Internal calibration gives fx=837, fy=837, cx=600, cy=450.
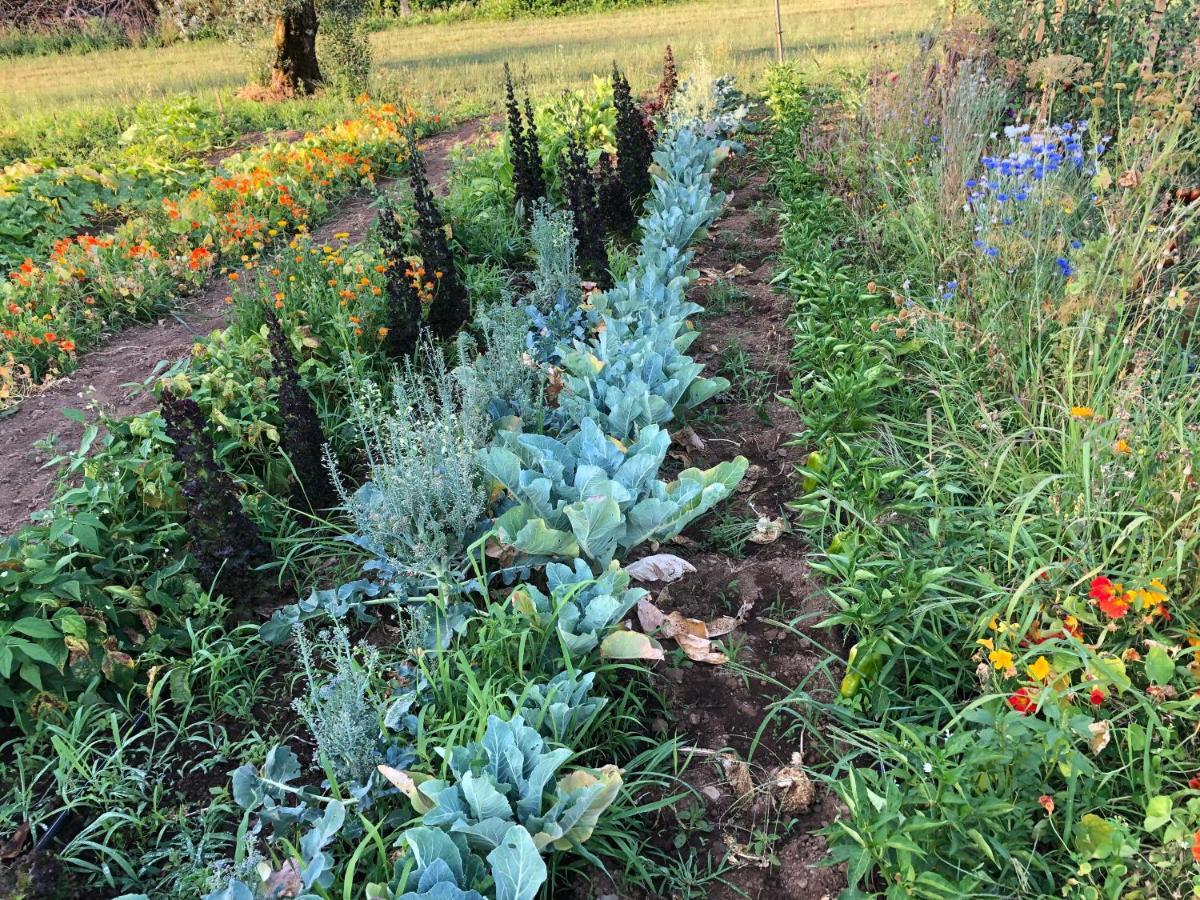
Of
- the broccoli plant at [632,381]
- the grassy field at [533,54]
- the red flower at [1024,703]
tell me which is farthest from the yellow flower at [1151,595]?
the grassy field at [533,54]

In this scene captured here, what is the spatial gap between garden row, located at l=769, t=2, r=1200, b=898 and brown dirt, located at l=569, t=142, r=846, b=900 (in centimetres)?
10

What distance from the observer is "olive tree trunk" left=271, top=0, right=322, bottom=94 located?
11.4 meters

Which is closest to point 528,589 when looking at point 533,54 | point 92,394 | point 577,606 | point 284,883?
point 577,606

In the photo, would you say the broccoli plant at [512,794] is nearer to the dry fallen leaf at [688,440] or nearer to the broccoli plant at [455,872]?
the broccoli plant at [455,872]

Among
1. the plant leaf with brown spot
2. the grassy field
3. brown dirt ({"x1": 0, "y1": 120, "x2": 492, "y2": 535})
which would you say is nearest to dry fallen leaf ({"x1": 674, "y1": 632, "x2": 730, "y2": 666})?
the plant leaf with brown spot

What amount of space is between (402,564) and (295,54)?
37.3 feet

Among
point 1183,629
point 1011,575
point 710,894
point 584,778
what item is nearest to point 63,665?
point 584,778

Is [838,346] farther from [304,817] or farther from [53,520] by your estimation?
[53,520]

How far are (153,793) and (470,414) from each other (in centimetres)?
157

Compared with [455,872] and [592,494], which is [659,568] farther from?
[455,872]

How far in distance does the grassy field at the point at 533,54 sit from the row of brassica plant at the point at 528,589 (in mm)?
6175

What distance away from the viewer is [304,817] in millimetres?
2053

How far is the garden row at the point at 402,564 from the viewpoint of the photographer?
1.95m

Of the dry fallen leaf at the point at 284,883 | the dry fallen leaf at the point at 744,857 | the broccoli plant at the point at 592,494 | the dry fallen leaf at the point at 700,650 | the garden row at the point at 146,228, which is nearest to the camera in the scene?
the dry fallen leaf at the point at 284,883
